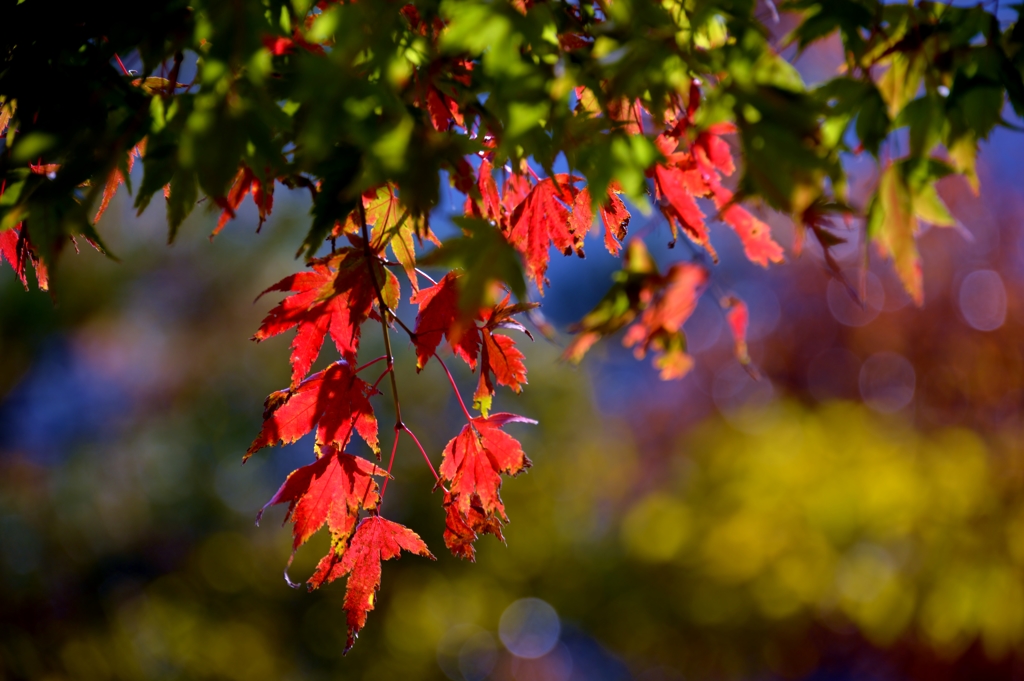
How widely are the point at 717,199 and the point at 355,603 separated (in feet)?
3.02

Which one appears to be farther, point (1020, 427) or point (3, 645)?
point (1020, 427)

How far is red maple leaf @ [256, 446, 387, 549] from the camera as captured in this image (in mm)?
1094

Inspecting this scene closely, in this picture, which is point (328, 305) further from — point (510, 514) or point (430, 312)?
point (510, 514)

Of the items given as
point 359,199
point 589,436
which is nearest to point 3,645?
point 589,436

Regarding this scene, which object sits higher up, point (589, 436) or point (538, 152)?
point (538, 152)

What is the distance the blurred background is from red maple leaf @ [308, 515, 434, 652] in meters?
5.61

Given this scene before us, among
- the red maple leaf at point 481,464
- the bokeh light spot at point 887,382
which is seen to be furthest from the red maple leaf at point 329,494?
the bokeh light spot at point 887,382

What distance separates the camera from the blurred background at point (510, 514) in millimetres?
5703

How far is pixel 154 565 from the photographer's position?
637 centimetres

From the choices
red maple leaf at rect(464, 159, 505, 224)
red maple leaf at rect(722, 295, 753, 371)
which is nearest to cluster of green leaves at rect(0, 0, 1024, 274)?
red maple leaf at rect(464, 159, 505, 224)

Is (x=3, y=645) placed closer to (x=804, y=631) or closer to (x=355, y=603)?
(x=355, y=603)

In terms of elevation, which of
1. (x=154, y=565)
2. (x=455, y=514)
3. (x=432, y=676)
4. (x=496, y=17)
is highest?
(x=496, y=17)

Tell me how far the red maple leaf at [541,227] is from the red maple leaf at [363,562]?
1.65ft

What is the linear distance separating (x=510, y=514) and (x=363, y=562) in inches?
253
